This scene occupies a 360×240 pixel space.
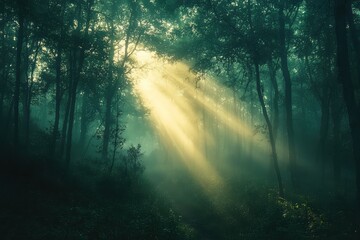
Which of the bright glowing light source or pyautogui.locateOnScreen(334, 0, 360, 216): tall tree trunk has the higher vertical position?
the bright glowing light source

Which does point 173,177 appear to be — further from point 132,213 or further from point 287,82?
point 132,213

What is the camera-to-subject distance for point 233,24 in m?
19.1

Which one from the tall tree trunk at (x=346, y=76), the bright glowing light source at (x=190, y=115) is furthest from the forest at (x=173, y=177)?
the bright glowing light source at (x=190, y=115)

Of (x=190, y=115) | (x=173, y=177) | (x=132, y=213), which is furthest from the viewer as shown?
(x=190, y=115)

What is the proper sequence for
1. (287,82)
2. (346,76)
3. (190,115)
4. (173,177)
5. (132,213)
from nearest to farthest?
(346,76)
(132,213)
(287,82)
(173,177)
(190,115)

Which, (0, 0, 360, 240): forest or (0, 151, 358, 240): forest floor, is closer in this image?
(0, 151, 358, 240): forest floor

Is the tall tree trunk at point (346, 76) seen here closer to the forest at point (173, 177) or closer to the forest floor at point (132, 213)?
the forest at point (173, 177)

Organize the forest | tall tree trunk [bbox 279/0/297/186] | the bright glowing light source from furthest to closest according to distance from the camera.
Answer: the bright glowing light source
tall tree trunk [bbox 279/0/297/186]
the forest

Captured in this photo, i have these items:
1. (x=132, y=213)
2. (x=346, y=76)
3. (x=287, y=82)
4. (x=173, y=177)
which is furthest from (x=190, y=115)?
(x=346, y=76)

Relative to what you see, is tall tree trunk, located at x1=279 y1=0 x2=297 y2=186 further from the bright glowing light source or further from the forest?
the bright glowing light source

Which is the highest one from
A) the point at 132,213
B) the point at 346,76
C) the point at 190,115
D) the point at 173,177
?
the point at 190,115

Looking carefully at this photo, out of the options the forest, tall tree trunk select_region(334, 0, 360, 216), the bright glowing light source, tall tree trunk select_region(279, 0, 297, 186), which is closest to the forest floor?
the forest

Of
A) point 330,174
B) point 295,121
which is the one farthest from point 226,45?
point 295,121

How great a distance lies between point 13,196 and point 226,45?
46.0 feet
